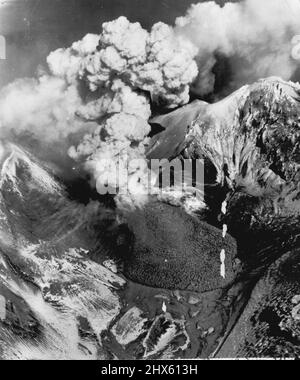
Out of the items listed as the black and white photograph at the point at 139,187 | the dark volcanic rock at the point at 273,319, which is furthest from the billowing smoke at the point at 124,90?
the dark volcanic rock at the point at 273,319

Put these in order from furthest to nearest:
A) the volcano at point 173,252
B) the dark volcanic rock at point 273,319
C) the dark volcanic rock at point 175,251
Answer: the dark volcanic rock at point 175,251 < the volcano at point 173,252 < the dark volcanic rock at point 273,319

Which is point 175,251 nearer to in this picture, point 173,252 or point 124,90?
point 173,252

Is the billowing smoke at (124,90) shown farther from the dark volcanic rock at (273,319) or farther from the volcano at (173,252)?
the dark volcanic rock at (273,319)

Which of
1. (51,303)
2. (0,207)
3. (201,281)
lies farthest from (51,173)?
(201,281)

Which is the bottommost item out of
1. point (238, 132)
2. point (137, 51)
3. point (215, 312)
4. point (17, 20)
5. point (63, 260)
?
point (215, 312)

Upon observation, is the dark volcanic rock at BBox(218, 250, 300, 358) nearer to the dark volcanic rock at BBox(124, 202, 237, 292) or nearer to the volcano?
the volcano

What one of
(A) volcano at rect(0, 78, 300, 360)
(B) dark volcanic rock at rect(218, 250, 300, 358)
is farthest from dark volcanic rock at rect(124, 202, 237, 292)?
(B) dark volcanic rock at rect(218, 250, 300, 358)

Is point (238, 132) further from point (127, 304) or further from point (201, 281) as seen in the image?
point (127, 304)
